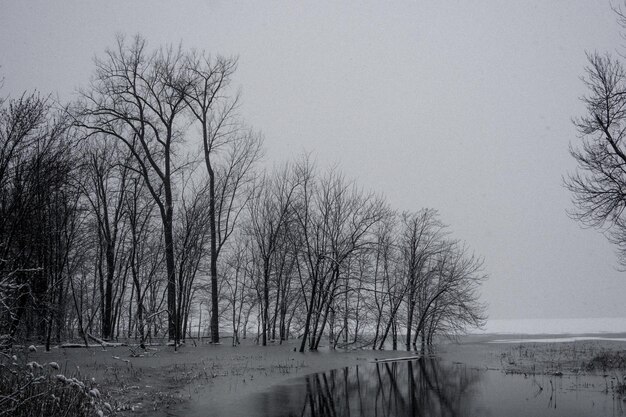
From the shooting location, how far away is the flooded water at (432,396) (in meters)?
12.3

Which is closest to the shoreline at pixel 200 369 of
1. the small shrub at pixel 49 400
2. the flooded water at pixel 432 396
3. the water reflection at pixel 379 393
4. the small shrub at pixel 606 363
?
the small shrub at pixel 606 363

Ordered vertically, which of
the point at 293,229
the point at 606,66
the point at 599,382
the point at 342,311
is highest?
the point at 606,66

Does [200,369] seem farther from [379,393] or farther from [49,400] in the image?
[49,400]

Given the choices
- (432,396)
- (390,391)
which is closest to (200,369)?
(390,391)

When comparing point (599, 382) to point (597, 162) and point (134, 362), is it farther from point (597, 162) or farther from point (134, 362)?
point (134, 362)

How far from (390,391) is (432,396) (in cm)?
148

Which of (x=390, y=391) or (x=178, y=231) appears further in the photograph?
(x=178, y=231)

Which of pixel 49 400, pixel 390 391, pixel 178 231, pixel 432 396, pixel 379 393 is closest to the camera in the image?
pixel 49 400

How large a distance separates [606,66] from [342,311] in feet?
63.8

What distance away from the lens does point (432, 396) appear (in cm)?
1482

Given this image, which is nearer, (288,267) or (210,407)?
(210,407)

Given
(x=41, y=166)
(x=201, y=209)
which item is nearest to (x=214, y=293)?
(x=201, y=209)

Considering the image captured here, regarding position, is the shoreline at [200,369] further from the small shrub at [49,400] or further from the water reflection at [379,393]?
the small shrub at [49,400]

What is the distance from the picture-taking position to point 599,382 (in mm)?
16328
